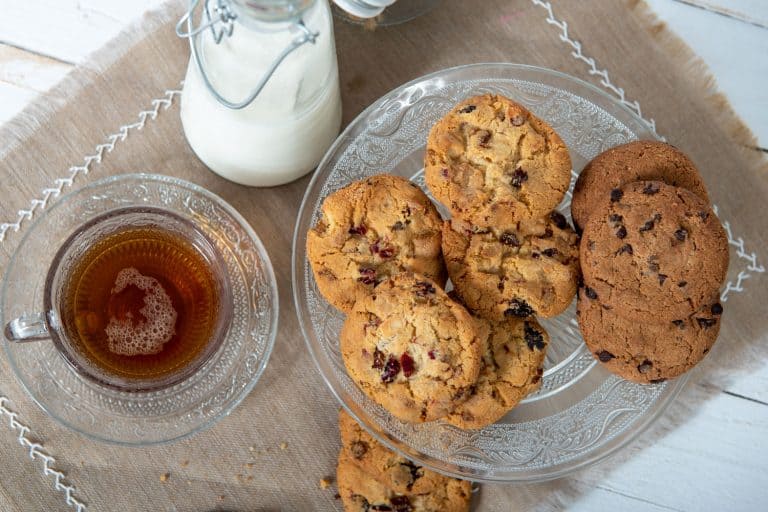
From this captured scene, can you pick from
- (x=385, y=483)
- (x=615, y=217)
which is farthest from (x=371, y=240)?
(x=385, y=483)

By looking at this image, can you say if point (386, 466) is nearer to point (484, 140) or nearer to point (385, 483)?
point (385, 483)

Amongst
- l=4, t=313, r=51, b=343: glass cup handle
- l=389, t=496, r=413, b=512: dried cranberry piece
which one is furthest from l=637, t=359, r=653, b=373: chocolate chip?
l=4, t=313, r=51, b=343: glass cup handle

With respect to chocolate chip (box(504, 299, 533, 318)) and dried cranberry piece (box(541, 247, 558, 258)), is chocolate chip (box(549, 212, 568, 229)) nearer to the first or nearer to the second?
dried cranberry piece (box(541, 247, 558, 258))

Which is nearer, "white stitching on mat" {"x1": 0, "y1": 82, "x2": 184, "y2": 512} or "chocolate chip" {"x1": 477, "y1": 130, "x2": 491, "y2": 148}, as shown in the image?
"chocolate chip" {"x1": 477, "y1": 130, "x2": 491, "y2": 148}

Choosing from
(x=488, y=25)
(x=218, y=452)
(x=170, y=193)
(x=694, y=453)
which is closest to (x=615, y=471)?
(x=694, y=453)

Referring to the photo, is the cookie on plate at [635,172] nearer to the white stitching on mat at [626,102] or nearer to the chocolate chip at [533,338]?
the chocolate chip at [533,338]

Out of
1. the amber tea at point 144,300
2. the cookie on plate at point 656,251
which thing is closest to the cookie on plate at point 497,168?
the cookie on plate at point 656,251
